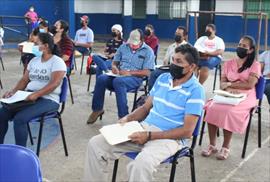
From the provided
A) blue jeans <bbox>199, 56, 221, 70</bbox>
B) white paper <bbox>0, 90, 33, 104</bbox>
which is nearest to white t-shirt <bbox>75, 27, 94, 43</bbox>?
blue jeans <bbox>199, 56, 221, 70</bbox>

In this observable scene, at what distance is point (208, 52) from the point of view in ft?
25.5

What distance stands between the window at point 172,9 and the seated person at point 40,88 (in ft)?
53.6

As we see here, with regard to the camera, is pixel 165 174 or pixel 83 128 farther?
pixel 83 128

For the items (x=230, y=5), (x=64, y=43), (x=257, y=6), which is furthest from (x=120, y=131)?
(x=230, y=5)

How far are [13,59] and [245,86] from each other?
29.9 feet

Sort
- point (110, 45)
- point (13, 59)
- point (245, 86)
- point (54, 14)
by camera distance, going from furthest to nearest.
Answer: point (54, 14) → point (13, 59) → point (110, 45) → point (245, 86)

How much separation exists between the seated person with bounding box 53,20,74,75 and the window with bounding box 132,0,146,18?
15137mm

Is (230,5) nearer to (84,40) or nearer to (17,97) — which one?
(84,40)

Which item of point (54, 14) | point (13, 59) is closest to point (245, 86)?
point (13, 59)

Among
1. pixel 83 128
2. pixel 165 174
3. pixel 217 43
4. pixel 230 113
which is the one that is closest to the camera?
pixel 165 174

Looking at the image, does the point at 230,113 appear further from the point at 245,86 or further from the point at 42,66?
the point at 42,66

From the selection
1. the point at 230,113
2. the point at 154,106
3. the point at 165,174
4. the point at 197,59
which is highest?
the point at 197,59

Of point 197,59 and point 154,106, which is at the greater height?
point 197,59

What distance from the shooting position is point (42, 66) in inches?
163
